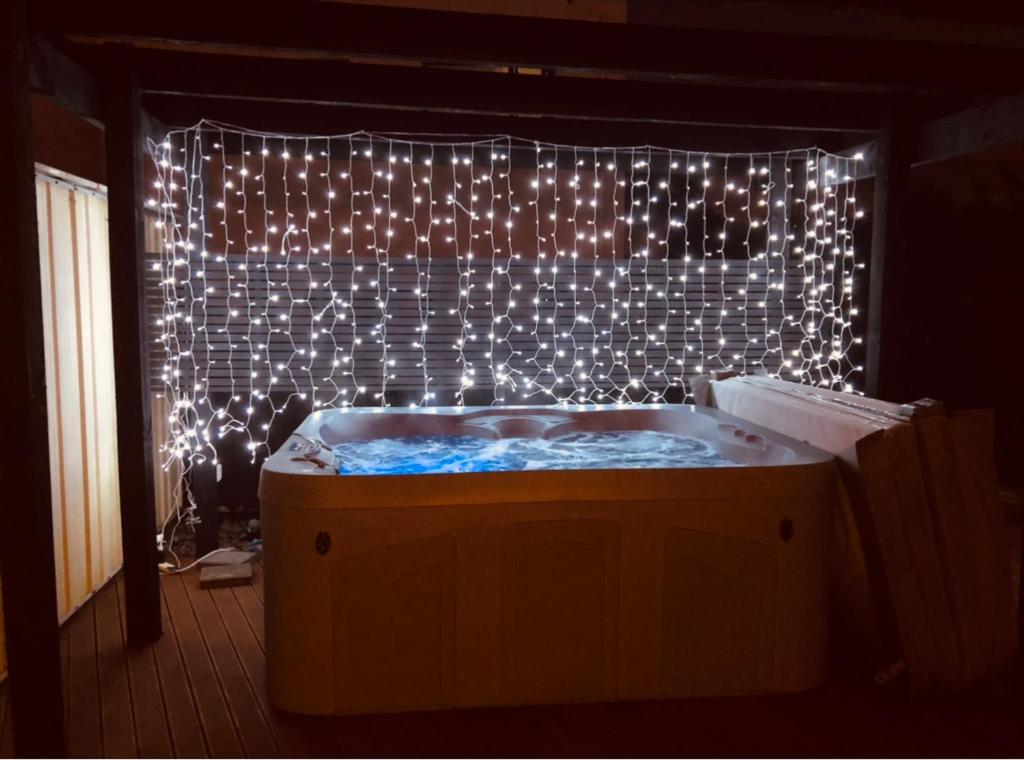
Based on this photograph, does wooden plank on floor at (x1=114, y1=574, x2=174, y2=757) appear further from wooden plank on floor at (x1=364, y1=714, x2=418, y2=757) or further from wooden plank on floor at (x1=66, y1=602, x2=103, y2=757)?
wooden plank on floor at (x1=364, y1=714, x2=418, y2=757)

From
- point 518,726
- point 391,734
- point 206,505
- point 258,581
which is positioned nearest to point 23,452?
point 391,734

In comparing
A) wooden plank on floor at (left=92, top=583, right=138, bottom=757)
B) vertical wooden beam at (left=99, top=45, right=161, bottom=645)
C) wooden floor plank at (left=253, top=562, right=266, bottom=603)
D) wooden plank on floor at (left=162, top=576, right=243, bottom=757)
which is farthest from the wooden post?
vertical wooden beam at (left=99, top=45, right=161, bottom=645)

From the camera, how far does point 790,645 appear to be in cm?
220

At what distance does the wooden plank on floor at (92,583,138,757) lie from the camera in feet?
6.47

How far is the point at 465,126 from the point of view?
140 inches

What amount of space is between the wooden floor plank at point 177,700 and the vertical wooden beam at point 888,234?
2.96 m

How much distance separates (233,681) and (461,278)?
2230 millimetres

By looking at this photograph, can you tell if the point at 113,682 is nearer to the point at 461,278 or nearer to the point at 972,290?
the point at 461,278

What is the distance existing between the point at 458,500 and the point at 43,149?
83.5 inches

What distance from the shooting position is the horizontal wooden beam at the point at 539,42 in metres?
2.26

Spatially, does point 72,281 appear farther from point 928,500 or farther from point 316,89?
point 928,500

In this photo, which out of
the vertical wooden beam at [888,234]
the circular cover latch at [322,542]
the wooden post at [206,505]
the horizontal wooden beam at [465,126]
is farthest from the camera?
the wooden post at [206,505]

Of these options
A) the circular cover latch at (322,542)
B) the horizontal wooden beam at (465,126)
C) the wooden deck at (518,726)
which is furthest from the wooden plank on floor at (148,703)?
the horizontal wooden beam at (465,126)

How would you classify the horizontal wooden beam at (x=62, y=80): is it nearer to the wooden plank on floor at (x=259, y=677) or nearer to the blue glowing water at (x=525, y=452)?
the blue glowing water at (x=525, y=452)
